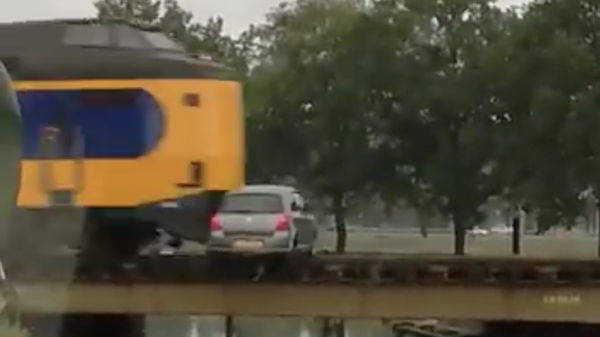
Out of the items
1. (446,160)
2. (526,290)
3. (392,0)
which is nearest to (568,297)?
(526,290)

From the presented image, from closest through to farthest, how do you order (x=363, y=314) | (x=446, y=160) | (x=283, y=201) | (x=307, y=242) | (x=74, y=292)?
1. (x=74, y=292)
2. (x=363, y=314)
3. (x=283, y=201)
4. (x=307, y=242)
5. (x=446, y=160)

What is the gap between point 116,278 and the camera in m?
A: 20.5

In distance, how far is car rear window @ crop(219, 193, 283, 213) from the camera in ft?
71.2

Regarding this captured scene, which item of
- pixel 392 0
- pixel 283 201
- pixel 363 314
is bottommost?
pixel 363 314

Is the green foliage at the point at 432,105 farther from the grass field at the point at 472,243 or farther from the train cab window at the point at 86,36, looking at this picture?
the train cab window at the point at 86,36

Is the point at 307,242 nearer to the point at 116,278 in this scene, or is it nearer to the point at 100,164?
the point at 116,278

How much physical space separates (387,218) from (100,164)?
26.7 meters

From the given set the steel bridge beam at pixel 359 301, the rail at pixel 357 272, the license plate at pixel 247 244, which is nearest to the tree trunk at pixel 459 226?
the rail at pixel 357 272

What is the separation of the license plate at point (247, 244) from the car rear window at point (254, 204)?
0.51 meters

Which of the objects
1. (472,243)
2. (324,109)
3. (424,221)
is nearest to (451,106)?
(324,109)

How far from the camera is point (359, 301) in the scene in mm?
20781

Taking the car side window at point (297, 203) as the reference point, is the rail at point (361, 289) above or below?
below

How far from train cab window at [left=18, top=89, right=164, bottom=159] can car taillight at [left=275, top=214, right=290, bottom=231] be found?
432 centimetres

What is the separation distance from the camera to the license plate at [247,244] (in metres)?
21.4
